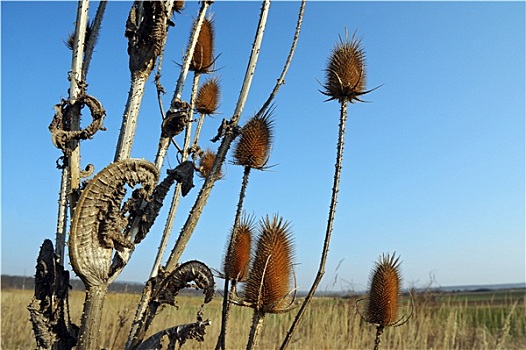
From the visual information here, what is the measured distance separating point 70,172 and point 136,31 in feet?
1.79

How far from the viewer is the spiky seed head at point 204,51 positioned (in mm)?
2879

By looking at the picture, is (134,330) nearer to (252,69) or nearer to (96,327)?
(96,327)

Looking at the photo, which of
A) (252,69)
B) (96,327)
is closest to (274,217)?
(252,69)

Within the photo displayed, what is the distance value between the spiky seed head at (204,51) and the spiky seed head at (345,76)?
0.78m

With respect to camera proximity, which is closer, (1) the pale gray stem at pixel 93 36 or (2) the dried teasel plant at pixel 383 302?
(1) the pale gray stem at pixel 93 36

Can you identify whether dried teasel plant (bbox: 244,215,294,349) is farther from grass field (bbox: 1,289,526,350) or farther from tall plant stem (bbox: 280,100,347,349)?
grass field (bbox: 1,289,526,350)

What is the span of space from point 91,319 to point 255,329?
2.63 feet

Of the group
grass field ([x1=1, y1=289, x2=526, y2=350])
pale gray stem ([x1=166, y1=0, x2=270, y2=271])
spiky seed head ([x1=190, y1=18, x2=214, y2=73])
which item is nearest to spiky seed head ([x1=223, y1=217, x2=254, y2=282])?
pale gray stem ([x1=166, y1=0, x2=270, y2=271])

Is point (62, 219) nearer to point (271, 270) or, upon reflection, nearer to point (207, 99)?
point (271, 270)

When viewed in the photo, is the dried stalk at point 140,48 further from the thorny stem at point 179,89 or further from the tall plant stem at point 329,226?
the tall plant stem at point 329,226

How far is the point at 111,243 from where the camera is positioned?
156 cm

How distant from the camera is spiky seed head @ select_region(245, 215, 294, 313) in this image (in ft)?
7.45

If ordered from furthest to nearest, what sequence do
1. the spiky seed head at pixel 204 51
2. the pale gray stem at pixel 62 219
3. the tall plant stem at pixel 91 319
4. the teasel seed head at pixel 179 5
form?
the spiky seed head at pixel 204 51
the teasel seed head at pixel 179 5
the pale gray stem at pixel 62 219
the tall plant stem at pixel 91 319

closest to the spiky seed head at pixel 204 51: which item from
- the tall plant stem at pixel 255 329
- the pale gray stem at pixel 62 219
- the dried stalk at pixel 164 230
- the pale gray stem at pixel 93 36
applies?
the dried stalk at pixel 164 230
